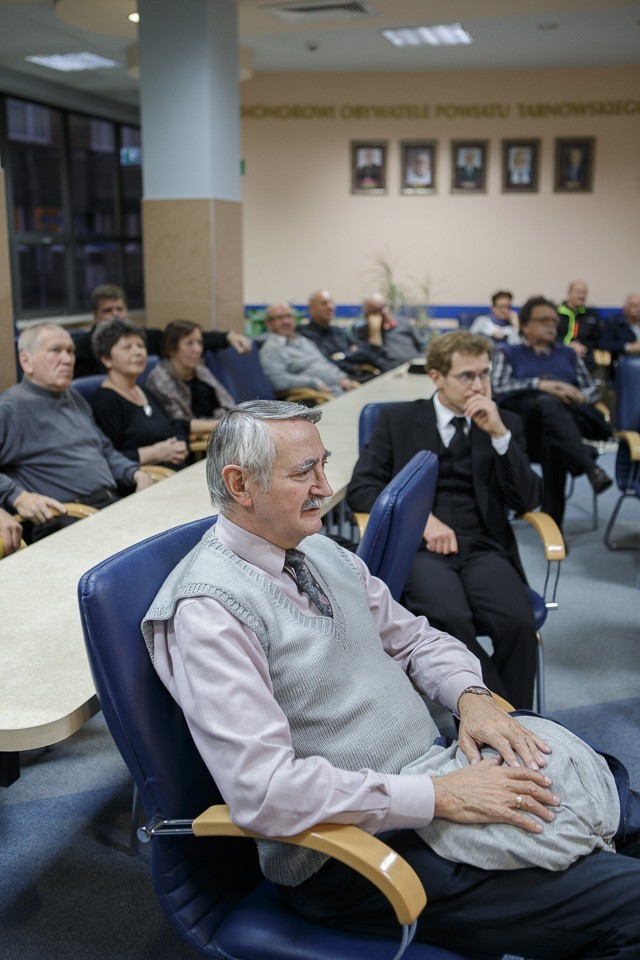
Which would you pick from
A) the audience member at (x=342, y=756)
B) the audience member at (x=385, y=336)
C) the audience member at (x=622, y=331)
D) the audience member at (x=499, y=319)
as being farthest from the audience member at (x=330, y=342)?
the audience member at (x=342, y=756)

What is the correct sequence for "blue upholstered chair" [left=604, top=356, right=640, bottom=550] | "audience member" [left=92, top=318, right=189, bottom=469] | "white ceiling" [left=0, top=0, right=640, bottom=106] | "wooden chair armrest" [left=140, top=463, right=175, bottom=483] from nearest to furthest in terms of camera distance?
"wooden chair armrest" [left=140, top=463, right=175, bottom=483] < "audience member" [left=92, top=318, right=189, bottom=469] < "blue upholstered chair" [left=604, top=356, right=640, bottom=550] < "white ceiling" [left=0, top=0, right=640, bottom=106]

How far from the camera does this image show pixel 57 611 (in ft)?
6.13

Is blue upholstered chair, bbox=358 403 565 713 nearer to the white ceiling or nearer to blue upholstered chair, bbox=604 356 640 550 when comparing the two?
blue upholstered chair, bbox=604 356 640 550

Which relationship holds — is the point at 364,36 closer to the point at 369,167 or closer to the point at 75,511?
the point at 369,167

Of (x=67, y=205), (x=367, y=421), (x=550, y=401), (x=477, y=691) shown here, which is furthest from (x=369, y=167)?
(x=477, y=691)

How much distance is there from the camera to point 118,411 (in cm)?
400

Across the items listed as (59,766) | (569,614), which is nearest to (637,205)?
(569,614)

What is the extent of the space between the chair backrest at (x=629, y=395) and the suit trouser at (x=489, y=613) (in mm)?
1932

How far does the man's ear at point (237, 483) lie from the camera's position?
1534mm

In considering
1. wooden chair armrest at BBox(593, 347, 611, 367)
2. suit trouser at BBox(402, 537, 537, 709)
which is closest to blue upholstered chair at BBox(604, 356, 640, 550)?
suit trouser at BBox(402, 537, 537, 709)

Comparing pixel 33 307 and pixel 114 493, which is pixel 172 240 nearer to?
pixel 114 493

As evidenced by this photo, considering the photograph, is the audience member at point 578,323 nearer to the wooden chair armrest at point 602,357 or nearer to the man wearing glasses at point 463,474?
the wooden chair armrest at point 602,357

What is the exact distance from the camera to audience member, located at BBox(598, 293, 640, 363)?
8.73 meters

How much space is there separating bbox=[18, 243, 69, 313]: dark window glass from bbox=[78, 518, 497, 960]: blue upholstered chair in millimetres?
9241
